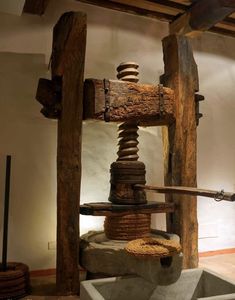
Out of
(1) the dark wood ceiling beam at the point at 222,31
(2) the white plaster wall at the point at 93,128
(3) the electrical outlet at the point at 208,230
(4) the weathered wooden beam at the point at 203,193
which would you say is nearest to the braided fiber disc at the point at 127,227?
(4) the weathered wooden beam at the point at 203,193

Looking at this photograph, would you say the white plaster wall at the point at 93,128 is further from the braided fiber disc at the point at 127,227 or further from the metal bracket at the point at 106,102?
the metal bracket at the point at 106,102

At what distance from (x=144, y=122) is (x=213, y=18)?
1276mm

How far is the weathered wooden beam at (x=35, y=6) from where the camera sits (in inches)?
117

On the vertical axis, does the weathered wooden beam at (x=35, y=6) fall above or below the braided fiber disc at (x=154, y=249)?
above

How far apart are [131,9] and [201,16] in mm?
782

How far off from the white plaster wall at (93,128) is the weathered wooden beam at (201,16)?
261 mm

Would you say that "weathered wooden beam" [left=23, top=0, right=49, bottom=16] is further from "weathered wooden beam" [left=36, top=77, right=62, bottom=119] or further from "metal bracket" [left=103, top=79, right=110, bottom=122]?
"metal bracket" [left=103, top=79, right=110, bottom=122]

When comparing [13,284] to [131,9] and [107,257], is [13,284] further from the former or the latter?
[131,9]

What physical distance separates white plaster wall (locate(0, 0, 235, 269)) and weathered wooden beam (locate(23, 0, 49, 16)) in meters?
0.05

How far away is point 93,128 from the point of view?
10.8ft

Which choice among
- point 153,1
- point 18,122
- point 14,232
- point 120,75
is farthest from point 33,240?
point 153,1

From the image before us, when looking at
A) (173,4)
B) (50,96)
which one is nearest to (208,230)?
(50,96)

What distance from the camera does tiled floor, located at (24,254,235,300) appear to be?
2.40m

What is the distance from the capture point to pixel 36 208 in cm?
302
